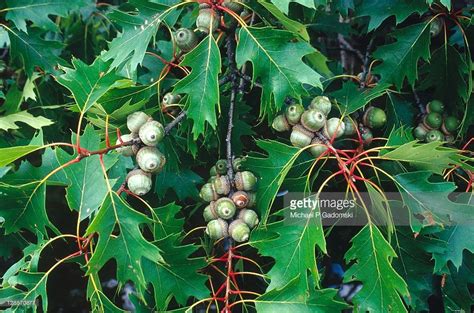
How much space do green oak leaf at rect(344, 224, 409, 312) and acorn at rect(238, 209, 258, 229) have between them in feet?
0.84

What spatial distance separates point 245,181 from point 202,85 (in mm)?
279

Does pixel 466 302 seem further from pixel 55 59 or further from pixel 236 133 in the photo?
pixel 55 59

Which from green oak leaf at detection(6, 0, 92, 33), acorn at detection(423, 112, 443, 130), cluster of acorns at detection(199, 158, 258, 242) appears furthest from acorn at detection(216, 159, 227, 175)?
green oak leaf at detection(6, 0, 92, 33)

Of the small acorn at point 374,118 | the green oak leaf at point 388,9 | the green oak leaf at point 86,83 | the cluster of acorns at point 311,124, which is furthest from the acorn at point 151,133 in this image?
the green oak leaf at point 388,9

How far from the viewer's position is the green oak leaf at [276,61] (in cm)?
162

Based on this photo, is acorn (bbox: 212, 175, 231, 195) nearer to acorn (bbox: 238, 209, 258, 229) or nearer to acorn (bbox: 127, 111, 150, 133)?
acorn (bbox: 238, 209, 258, 229)

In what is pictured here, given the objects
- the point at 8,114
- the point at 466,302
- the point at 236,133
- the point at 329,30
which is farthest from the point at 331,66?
the point at 8,114

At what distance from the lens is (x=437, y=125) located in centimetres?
195

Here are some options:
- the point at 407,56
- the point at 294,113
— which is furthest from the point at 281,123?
the point at 407,56

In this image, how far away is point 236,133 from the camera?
1918mm

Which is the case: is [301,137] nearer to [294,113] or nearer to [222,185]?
[294,113]

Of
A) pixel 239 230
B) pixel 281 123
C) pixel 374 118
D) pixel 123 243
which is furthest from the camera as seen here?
pixel 374 118

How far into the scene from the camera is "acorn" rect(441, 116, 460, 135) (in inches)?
76.2

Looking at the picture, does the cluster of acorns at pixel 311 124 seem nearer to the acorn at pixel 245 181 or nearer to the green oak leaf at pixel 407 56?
the acorn at pixel 245 181
